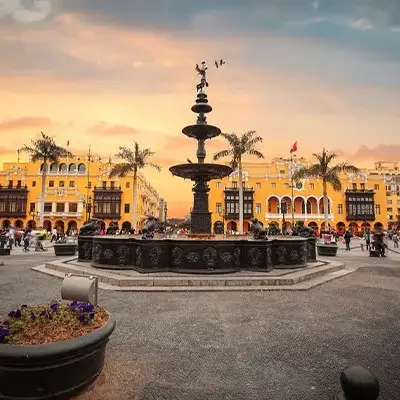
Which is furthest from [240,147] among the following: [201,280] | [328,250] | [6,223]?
[6,223]

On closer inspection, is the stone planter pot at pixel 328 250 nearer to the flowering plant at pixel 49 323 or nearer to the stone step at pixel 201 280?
the stone step at pixel 201 280

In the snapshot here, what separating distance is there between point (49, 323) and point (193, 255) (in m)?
6.92

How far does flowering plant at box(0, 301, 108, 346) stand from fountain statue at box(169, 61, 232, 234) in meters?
9.50

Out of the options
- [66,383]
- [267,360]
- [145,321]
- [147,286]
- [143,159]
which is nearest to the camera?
[66,383]

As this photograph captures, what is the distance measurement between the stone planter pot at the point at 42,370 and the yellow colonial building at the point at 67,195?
61.4 m

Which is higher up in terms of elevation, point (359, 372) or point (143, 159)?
point (143, 159)

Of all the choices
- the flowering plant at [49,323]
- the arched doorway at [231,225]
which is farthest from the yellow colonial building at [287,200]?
the flowering plant at [49,323]

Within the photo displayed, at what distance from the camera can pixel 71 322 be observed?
3533 millimetres

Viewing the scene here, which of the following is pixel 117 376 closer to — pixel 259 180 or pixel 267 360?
pixel 267 360

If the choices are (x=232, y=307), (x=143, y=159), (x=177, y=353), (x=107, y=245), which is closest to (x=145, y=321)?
(x=177, y=353)

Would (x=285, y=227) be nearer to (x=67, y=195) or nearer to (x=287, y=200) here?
(x=287, y=200)

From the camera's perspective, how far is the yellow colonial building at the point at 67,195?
64.1 meters

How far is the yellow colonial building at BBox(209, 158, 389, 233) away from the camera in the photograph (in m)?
65.2

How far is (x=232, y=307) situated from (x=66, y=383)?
14.8 ft
